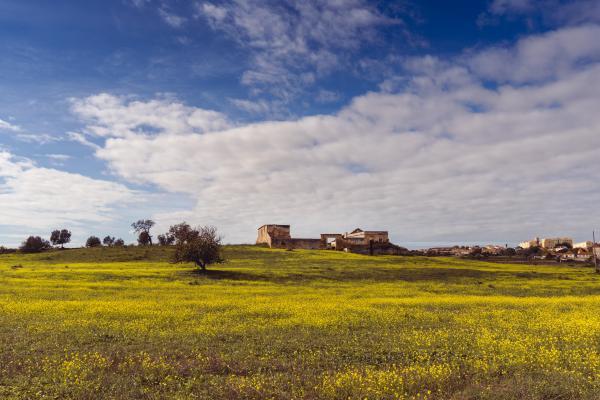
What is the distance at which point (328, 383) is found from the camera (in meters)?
13.5

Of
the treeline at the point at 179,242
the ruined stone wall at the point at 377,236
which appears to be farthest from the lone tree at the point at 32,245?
the ruined stone wall at the point at 377,236

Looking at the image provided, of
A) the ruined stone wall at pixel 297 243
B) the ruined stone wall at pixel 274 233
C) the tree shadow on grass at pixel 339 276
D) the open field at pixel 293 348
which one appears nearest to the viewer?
the open field at pixel 293 348

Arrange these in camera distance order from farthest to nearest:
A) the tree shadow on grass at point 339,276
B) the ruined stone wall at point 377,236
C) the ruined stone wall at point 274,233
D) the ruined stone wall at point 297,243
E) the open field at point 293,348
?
the ruined stone wall at point 377,236, the ruined stone wall at point 274,233, the ruined stone wall at point 297,243, the tree shadow on grass at point 339,276, the open field at point 293,348

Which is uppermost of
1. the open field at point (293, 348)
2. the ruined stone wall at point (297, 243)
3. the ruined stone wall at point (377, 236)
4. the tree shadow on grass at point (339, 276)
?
the ruined stone wall at point (377, 236)

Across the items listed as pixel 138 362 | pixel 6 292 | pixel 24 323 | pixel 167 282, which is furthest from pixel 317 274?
pixel 138 362

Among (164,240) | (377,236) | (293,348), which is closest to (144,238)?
(164,240)

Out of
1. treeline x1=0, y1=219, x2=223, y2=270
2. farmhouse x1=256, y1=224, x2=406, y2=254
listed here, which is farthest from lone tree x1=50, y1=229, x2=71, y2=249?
farmhouse x1=256, y1=224, x2=406, y2=254

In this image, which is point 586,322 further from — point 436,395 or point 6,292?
point 6,292

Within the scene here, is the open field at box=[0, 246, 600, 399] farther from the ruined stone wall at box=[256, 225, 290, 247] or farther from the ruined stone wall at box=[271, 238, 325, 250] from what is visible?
the ruined stone wall at box=[256, 225, 290, 247]

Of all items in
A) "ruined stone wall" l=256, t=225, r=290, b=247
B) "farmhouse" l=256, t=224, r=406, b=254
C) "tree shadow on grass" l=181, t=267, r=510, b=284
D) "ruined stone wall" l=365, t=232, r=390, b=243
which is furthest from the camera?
"ruined stone wall" l=365, t=232, r=390, b=243

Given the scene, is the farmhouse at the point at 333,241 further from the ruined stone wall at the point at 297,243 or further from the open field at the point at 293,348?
the open field at the point at 293,348

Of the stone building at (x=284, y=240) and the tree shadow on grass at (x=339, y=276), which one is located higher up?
the stone building at (x=284, y=240)

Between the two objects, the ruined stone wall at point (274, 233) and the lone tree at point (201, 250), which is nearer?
the lone tree at point (201, 250)

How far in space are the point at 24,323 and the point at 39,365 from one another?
874 cm
